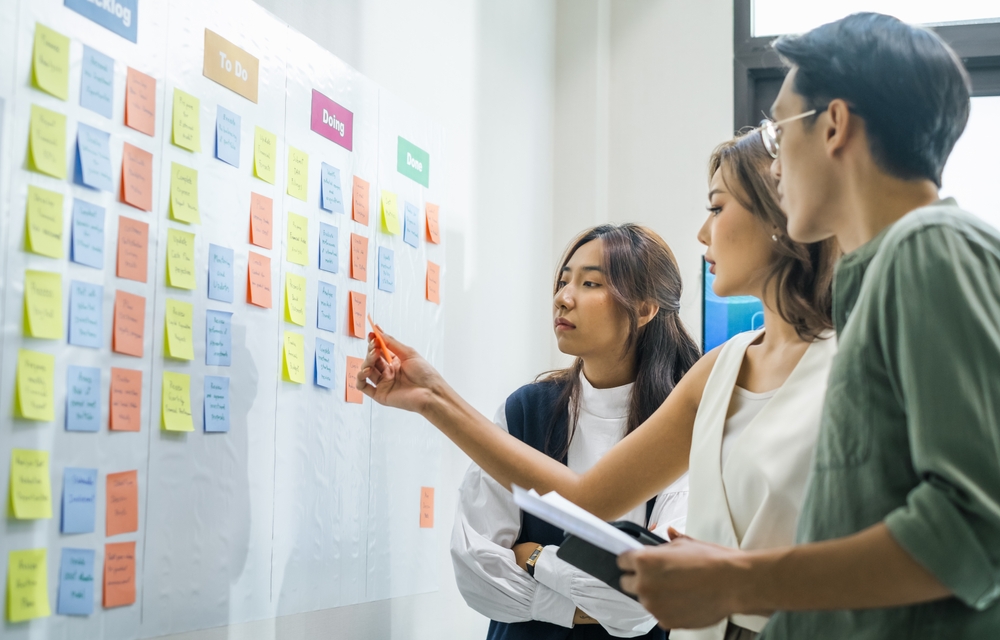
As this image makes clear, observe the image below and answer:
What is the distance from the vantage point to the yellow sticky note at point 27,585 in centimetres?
114

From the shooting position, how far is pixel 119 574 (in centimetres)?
130

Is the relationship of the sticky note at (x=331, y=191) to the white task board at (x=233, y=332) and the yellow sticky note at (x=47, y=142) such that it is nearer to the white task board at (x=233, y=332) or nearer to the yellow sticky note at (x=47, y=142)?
the white task board at (x=233, y=332)

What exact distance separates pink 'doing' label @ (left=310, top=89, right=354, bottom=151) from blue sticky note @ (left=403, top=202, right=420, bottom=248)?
0.84 ft

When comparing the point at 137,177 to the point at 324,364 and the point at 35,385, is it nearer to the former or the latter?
the point at 35,385

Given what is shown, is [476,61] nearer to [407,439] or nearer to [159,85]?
[407,439]

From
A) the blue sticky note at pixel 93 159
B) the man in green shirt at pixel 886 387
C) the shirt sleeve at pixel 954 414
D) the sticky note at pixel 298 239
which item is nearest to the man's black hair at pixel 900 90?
the man in green shirt at pixel 886 387

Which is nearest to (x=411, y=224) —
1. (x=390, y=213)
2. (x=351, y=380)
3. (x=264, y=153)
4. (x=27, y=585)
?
(x=390, y=213)

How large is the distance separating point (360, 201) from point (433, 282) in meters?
0.38

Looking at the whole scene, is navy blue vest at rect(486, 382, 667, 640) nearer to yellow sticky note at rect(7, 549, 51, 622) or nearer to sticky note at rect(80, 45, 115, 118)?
yellow sticky note at rect(7, 549, 51, 622)

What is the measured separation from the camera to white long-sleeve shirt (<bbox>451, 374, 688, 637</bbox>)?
72.6 inches

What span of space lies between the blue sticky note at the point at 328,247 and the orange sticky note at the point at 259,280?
17cm

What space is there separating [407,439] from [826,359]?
109 centimetres

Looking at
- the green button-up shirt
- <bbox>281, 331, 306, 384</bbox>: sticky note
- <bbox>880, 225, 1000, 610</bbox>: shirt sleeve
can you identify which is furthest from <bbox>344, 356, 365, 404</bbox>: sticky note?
<bbox>880, 225, 1000, 610</bbox>: shirt sleeve

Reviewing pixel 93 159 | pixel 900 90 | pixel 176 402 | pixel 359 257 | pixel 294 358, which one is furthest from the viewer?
pixel 359 257
